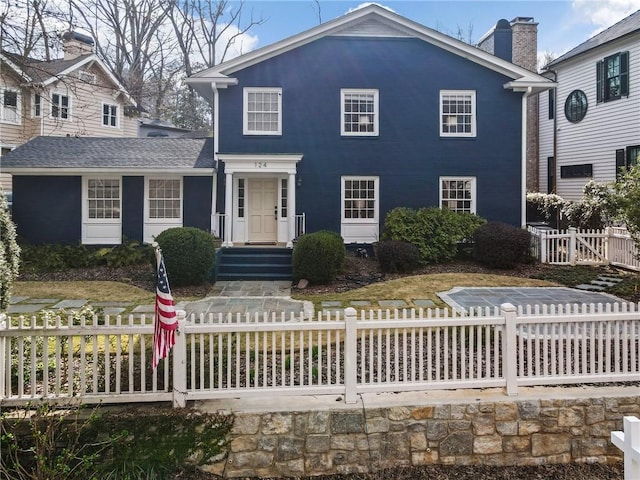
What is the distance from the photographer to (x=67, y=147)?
47.7 feet

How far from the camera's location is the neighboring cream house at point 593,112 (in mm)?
15289

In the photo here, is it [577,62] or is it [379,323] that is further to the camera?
[577,62]

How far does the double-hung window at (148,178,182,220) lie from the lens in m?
13.8

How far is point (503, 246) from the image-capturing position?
11445 millimetres

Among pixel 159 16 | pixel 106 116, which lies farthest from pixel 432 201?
pixel 159 16

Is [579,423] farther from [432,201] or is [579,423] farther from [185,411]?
[432,201]

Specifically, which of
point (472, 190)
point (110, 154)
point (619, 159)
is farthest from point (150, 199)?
point (619, 159)

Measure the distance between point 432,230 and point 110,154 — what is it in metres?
10.0

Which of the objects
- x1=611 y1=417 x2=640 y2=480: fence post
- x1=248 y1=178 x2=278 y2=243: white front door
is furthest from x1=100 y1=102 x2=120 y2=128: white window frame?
x1=611 y1=417 x2=640 y2=480: fence post

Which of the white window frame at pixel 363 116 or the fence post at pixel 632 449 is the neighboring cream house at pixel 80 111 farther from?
the fence post at pixel 632 449

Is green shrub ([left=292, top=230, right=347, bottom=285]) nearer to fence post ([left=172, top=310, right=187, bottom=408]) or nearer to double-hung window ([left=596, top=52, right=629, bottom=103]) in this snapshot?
fence post ([left=172, top=310, right=187, bottom=408])

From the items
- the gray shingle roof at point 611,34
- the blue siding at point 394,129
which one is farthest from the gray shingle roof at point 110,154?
the gray shingle roof at point 611,34

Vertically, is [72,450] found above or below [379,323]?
below

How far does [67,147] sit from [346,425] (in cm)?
1408
